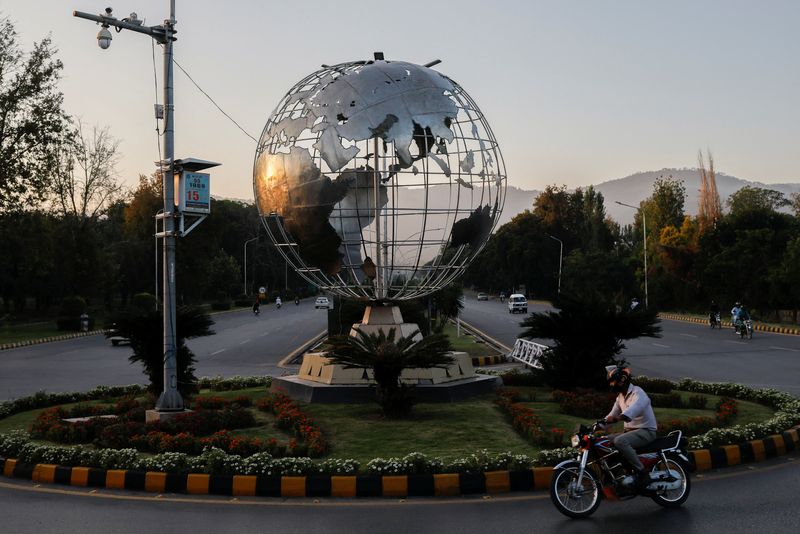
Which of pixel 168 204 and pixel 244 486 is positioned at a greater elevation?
pixel 168 204

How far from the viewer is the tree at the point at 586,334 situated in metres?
15.7

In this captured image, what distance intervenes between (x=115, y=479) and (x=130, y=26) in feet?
21.4

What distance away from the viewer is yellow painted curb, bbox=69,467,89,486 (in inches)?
390

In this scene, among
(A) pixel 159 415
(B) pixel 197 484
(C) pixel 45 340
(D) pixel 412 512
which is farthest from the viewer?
(C) pixel 45 340

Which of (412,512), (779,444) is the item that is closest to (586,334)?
(779,444)

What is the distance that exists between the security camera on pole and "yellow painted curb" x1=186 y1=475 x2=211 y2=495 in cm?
341

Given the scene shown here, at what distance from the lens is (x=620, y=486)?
828cm

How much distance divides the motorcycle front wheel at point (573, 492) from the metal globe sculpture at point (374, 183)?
23.4 ft

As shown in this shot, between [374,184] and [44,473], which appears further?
[374,184]

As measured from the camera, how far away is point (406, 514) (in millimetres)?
8312

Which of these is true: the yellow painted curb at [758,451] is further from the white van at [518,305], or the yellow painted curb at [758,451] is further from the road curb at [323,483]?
the white van at [518,305]

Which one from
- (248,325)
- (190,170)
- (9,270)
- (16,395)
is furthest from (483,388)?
(9,270)

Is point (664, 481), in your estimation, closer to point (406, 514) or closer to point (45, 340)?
point (406, 514)

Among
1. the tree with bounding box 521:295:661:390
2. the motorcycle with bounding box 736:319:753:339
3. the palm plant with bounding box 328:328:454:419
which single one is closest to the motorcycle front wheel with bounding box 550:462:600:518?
the palm plant with bounding box 328:328:454:419
